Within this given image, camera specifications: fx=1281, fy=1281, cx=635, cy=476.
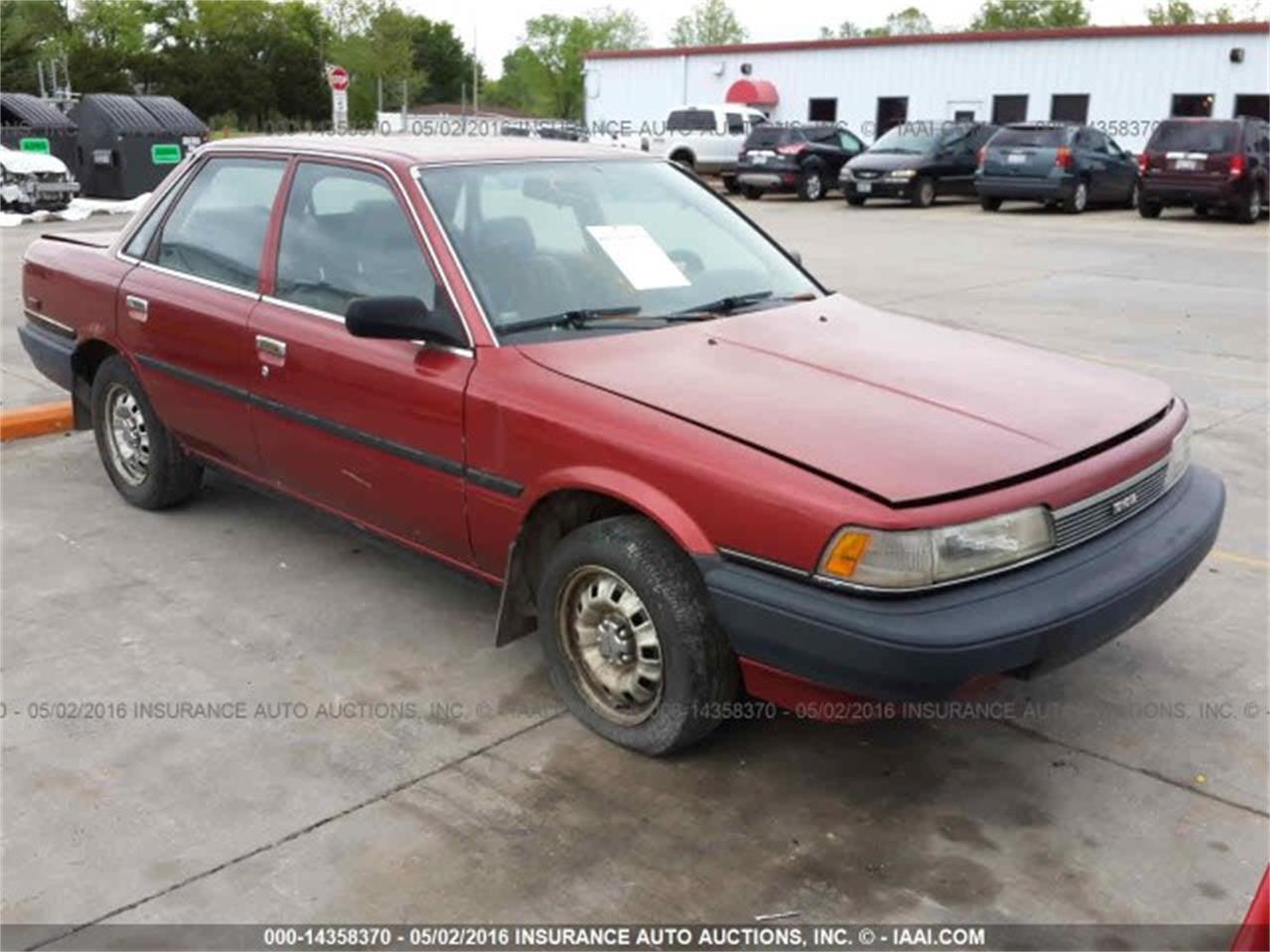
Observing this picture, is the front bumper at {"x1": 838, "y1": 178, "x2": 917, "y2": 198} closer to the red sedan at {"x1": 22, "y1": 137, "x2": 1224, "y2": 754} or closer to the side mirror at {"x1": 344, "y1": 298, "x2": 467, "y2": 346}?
the red sedan at {"x1": 22, "y1": 137, "x2": 1224, "y2": 754}

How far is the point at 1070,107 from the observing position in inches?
1251

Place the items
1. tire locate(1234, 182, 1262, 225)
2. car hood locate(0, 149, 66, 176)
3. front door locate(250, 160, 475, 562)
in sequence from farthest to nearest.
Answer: tire locate(1234, 182, 1262, 225) < car hood locate(0, 149, 66, 176) < front door locate(250, 160, 475, 562)

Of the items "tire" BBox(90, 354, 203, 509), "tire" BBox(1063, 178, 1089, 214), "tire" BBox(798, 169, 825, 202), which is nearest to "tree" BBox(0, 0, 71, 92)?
"tire" BBox(798, 169, 825, 202)

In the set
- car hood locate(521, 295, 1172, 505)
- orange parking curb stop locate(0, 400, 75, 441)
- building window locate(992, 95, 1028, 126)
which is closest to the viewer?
car hood locate(521, 295, 1172, 505)

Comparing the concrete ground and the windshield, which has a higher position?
the windshield

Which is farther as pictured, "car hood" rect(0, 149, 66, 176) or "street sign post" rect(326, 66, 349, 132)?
"car hood" rect(0, 149, 66, 176)

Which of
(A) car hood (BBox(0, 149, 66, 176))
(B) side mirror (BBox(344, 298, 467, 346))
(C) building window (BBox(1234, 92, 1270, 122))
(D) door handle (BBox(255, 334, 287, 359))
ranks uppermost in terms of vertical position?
(C) building window (BBox(1234, 92, 1270, 122))

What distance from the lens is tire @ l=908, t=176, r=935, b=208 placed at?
2366 centimetres

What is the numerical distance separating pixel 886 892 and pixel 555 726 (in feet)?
3.82

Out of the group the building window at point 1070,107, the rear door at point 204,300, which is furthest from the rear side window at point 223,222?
the building window at point 1070,107

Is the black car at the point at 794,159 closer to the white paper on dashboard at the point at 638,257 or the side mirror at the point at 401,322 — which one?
the white paper on dashboard at the point at 638,257

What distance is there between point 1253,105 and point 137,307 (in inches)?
1177

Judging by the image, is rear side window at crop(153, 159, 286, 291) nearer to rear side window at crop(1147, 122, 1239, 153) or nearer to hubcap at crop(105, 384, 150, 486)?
hubcap at crop(105, 384, 150, 486)

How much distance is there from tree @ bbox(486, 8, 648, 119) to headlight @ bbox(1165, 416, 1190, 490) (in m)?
89.4
